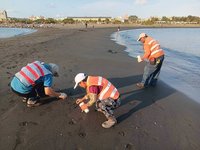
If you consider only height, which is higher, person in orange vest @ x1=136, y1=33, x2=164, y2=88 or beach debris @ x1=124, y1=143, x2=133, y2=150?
person in orange vest @ x1=136, y1=33, x2=164, y2=88

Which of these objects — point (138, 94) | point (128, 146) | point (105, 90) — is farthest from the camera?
point (138, 94)

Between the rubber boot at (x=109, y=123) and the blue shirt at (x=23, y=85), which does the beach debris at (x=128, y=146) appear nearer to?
the rubber boot at (x=109, y=123)

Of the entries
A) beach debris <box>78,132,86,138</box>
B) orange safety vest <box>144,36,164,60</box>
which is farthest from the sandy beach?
orange safety vest <box>144,36,164,60</box>

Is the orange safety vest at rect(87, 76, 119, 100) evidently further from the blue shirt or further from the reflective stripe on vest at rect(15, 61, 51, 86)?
the reflective stripe on vest at rect(15, 61, 51, 86)

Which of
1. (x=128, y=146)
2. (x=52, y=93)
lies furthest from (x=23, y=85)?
(x=128, y=146)

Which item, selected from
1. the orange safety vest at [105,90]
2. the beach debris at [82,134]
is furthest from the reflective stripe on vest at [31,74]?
the beach debris at [82,134]

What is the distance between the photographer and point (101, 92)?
4855 millimetres

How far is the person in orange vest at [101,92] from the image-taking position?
15.5 ft

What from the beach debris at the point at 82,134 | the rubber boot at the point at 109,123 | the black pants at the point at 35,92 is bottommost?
the beach debris at the point at 82,134

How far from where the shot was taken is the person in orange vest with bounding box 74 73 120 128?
15.5ft

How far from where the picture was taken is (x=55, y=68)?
18.3 feet

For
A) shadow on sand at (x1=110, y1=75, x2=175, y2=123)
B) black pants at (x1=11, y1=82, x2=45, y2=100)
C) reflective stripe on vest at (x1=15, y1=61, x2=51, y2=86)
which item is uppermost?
reflective stripe on vest at (x1=15, y1=61, x2=51, y2=86)

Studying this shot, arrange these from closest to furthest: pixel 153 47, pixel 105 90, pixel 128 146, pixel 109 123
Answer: pixel 128 146 < pixel 105 90 < pixel 109 123 < pixel 153 47

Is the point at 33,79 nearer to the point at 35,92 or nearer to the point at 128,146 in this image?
the point at 35,92
